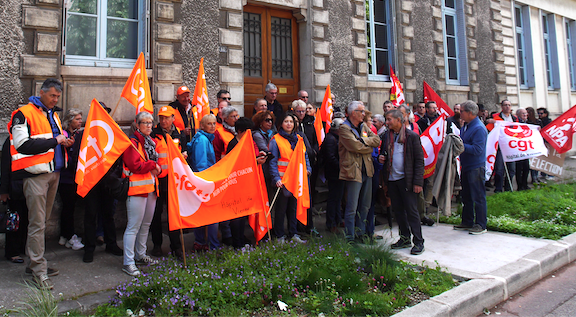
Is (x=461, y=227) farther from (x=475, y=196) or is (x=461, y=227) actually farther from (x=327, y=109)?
(x=327, y=109)

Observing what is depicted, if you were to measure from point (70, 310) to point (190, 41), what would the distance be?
17.7 ft

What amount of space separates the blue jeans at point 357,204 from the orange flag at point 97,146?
288 centimetres

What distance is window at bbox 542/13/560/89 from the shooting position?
56.9 feet

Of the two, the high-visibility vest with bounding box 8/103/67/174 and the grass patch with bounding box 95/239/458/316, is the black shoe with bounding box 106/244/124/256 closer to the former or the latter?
the grass patch with bounding box 95/239/458/316

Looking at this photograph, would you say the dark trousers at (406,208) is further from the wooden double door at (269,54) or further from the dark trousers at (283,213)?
the wooden double door at (269,54)

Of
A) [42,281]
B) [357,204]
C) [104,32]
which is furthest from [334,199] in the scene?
[104,32]

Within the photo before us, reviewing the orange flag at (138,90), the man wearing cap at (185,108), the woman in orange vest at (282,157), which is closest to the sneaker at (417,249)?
the woman in orange vest at (282,157)

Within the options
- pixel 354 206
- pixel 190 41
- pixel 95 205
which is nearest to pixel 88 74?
pixel 190 41

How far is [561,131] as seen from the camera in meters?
9.25

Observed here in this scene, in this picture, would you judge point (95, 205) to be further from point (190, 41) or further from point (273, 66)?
point (273, 66)

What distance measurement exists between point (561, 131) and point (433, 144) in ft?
13.9

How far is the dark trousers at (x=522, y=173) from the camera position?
10164mm

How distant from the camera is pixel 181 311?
3633 mm

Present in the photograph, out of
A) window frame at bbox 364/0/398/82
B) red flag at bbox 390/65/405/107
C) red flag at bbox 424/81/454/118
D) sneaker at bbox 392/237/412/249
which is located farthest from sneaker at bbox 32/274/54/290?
window frame at bbox 364/0/398/82
